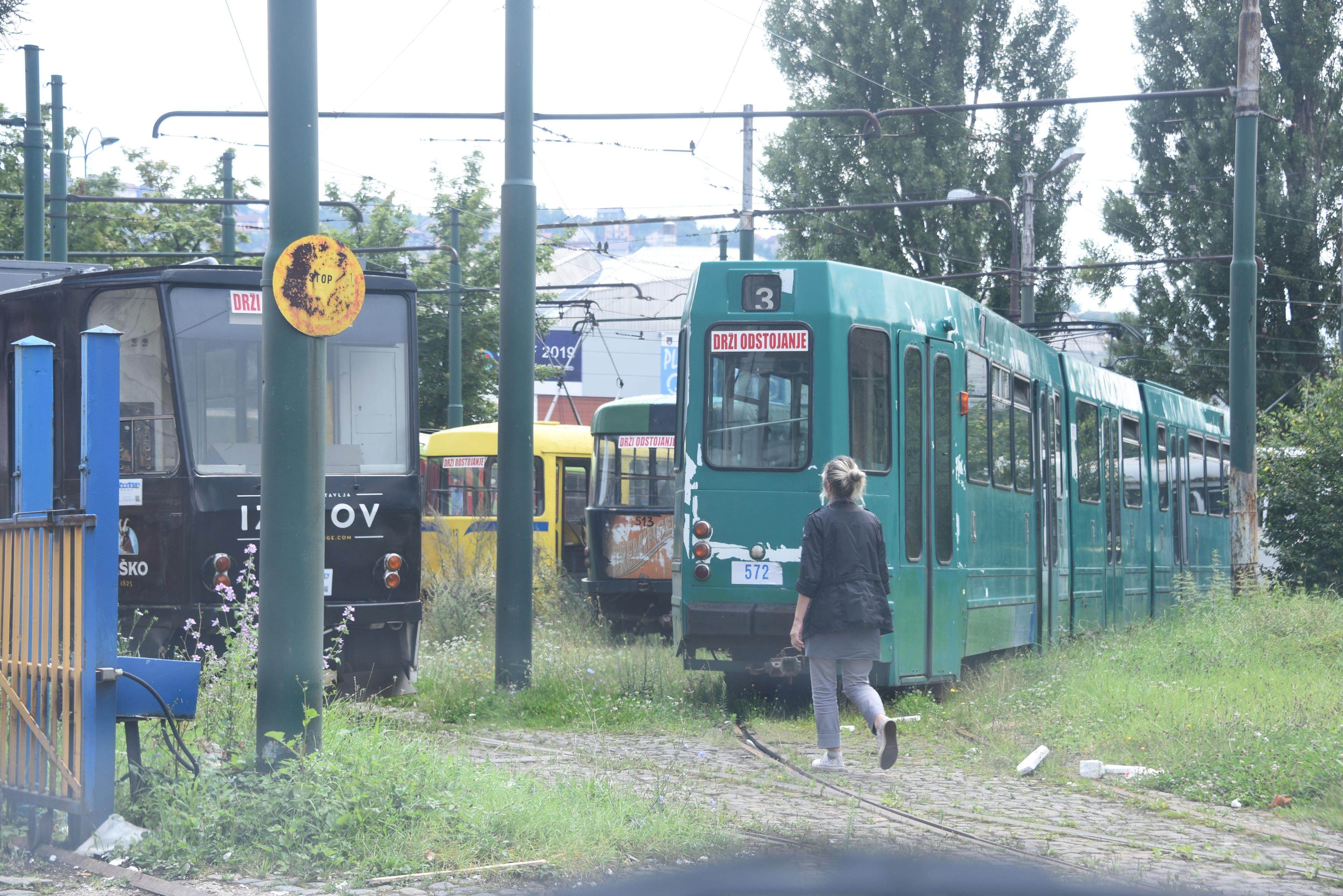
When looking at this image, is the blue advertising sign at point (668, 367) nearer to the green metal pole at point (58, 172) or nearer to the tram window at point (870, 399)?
the green metal pole at point (58, 172)

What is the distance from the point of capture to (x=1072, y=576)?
15.7 meters

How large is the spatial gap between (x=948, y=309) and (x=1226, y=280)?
2440 centimetres

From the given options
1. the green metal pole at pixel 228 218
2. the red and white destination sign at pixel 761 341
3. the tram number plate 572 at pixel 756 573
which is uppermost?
the green metal pole at pixel 228 218

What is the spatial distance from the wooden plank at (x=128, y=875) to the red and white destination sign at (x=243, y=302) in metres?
4.90

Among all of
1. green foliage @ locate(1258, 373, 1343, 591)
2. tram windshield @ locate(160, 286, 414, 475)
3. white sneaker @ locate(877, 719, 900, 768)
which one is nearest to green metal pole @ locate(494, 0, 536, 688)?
tram windshield @ locate(160, 286, 414, 475)

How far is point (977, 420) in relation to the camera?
38.4 feet

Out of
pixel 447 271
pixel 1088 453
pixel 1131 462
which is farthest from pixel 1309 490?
pixel 447 271

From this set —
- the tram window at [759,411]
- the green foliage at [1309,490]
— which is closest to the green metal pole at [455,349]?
the green foliage at [1309,490]

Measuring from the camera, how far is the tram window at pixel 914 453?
10.6 m

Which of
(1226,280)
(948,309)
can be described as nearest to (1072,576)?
(948,309)

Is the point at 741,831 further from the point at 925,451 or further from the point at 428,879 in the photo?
the point at 925,451

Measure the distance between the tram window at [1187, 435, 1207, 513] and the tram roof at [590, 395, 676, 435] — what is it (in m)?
8.78

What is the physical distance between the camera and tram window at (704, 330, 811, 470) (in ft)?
33.7

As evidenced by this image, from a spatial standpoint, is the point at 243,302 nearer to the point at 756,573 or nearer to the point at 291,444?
the point at 756,573
